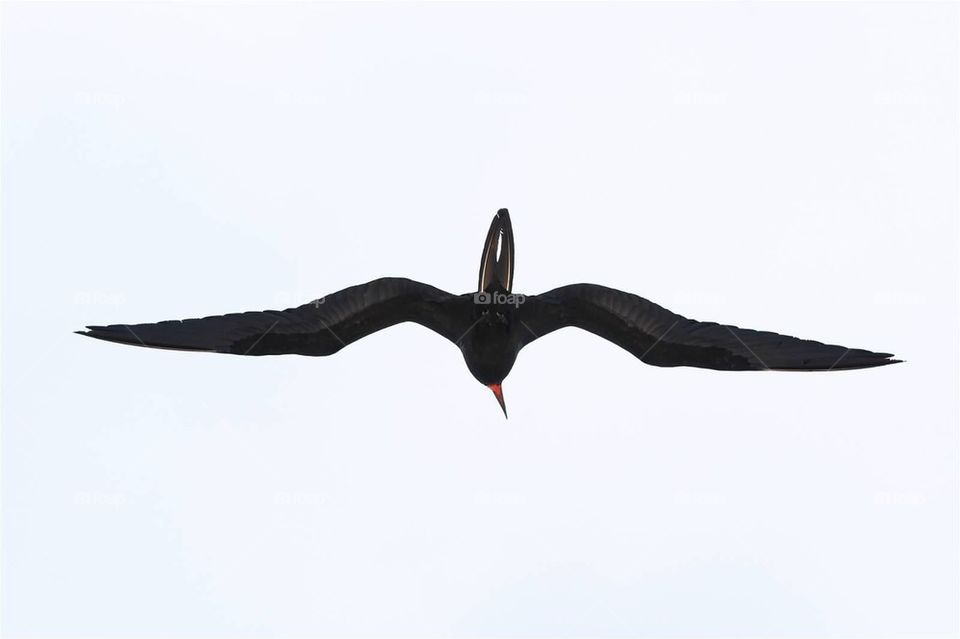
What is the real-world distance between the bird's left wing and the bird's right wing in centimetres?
113

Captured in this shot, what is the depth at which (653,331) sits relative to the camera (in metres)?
17.0

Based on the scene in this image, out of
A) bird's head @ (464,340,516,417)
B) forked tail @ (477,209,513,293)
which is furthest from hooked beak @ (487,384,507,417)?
forked tail @ (477,209,513,293)

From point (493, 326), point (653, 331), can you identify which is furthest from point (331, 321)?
point (653, 331)

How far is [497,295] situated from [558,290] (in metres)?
0.98

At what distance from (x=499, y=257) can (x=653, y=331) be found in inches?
94.4

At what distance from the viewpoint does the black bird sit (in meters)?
16.7

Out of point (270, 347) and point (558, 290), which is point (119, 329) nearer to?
point (270, 347)

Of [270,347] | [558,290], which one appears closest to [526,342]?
[558,290]

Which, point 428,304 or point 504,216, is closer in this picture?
point 504,216

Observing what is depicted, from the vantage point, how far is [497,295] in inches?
658

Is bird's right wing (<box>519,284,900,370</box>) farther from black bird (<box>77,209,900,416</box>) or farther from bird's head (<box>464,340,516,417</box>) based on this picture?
bird's head (<box>464,340,516,417</box>)

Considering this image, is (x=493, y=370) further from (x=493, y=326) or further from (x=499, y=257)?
(x=499, y=257)

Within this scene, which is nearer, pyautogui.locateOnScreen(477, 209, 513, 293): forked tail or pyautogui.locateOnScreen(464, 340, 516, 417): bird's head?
pyautogui.locateOnScreen(477, 209, 513, 293): forked tail

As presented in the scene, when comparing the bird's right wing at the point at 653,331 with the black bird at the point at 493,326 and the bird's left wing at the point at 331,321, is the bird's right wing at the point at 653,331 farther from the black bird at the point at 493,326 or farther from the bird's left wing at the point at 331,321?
the bird's left wing at the point at 331,321
